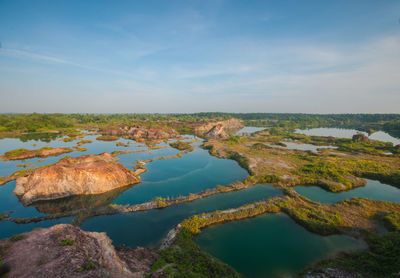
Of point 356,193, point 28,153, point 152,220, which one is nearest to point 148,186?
point 152,220

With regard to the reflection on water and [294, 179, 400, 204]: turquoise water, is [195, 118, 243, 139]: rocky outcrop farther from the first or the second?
the reflection on water

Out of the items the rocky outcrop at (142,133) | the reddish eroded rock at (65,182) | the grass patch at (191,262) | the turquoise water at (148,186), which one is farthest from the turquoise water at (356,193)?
the rocky outcrop at (142,133)

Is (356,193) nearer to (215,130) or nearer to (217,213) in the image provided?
(217,213)

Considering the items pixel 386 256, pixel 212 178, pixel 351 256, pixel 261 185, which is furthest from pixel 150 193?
pixel 386 256

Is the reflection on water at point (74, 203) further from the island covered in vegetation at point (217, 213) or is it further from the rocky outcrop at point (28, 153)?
the rocky outcrop at point (28, 153)

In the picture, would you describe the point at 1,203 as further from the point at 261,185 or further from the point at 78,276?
the point at 261,185
